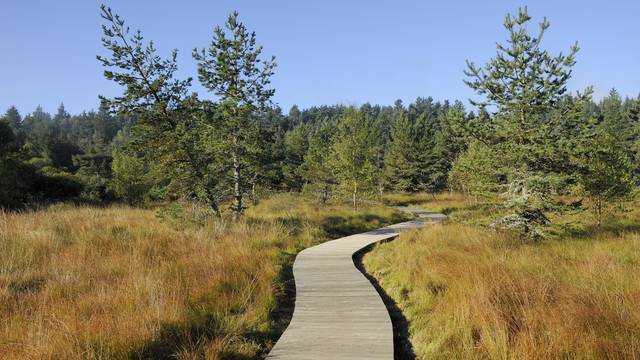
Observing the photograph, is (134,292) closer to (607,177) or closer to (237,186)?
(237,186)

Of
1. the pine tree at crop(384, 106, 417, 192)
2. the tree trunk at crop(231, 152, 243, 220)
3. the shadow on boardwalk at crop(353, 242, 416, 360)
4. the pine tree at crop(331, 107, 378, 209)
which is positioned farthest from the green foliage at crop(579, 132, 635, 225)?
the pine tree at crop(384, 106, 417, 192)

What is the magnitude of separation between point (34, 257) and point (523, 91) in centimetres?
1383

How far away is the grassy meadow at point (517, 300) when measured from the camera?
410 centimetres

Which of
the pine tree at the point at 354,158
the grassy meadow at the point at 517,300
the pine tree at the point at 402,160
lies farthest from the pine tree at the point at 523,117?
the pine tree at the point at 402,160

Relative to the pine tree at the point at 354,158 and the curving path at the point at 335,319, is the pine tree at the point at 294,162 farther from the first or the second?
the curving path at the point at 335,319

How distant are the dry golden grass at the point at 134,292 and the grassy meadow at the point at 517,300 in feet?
8.27

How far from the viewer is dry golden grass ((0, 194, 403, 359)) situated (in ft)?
13.5

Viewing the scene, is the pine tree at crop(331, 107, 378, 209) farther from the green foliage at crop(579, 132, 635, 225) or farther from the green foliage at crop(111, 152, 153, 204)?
the green foliage at crop(111, 152, 153, 204)

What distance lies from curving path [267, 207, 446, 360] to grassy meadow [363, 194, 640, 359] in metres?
0.57

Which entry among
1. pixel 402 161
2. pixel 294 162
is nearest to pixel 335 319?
pixel 402 161

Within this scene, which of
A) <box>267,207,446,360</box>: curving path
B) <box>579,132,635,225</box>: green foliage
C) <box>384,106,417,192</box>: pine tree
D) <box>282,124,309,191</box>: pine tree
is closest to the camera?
<box>267,207,446,360</box>: curving path

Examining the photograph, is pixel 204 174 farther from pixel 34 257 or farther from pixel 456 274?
pixel 456 274

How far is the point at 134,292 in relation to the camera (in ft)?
18.3

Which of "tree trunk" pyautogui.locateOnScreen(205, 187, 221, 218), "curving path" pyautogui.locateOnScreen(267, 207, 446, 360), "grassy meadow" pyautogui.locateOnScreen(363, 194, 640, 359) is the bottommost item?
"curving path" pyautogui.locateOnScreen(267, 207, 446, 360)
